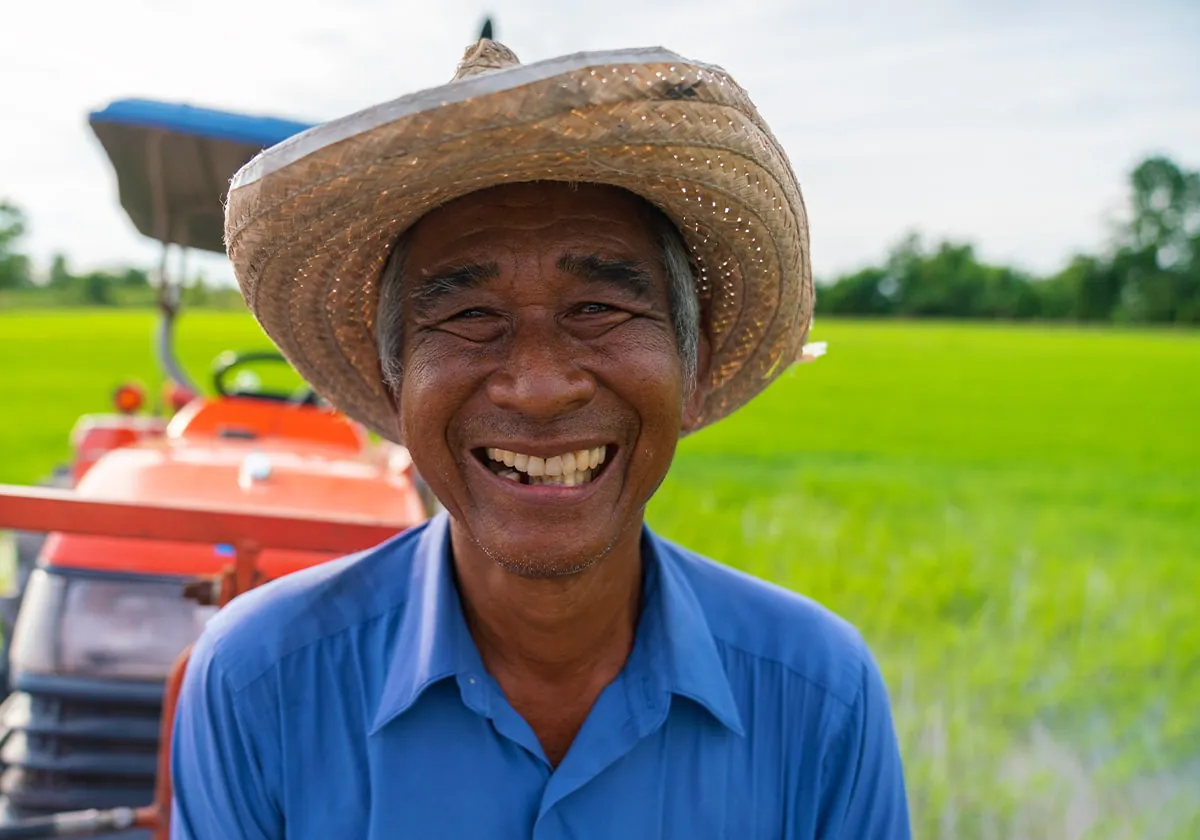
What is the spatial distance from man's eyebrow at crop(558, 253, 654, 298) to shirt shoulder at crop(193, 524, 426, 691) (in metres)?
0.58

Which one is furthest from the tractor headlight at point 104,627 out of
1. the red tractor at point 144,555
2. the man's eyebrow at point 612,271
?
the man's eyebrow at point 612,271

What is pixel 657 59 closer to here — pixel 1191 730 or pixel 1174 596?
pixel 1191 730

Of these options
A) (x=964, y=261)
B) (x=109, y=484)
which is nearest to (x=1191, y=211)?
(x=964, y=261)

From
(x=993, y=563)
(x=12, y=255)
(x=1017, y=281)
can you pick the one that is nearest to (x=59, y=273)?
(x=12, y=255)

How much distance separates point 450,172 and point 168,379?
2.98m

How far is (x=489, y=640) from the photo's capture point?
1.55m

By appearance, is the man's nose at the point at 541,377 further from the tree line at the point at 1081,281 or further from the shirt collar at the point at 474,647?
the tree line at the point at 1081,281

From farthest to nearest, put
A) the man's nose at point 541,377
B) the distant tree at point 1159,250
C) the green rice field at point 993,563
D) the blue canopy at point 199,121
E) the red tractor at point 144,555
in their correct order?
the distant tree at point 1159,250
the green rice field at point 993,563
the blue canopy at point 199,121
the red tractor at point 144,555
the man's nose at point 541,377

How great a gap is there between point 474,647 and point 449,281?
0.53 meters

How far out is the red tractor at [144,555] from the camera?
6.35 feet

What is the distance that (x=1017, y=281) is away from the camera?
70812mm

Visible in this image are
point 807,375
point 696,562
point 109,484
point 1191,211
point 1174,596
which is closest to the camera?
point 696,562

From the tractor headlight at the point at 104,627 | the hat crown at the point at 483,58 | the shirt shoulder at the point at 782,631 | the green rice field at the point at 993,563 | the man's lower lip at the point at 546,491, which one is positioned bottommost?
the green rice field at the point at 993,563

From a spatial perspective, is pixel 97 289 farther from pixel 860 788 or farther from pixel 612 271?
pixel 860 788
